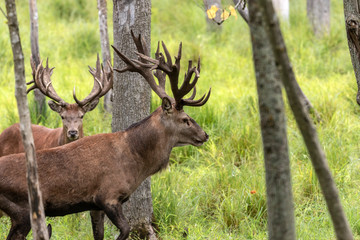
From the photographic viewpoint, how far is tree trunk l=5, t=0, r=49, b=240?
3.89 metres

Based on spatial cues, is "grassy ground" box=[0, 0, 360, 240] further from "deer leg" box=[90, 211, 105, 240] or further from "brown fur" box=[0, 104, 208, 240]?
"brown fur" box=[0, 104, 208, 240]

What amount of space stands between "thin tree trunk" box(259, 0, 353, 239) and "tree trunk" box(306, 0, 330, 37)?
410 inches

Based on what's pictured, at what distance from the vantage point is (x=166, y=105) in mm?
5793

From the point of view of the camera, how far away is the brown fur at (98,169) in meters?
5.18

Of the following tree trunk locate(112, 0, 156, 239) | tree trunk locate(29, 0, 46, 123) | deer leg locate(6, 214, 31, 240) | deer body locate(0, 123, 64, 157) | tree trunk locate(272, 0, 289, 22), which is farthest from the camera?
tree trunk locate(272, 0, 289, 22)

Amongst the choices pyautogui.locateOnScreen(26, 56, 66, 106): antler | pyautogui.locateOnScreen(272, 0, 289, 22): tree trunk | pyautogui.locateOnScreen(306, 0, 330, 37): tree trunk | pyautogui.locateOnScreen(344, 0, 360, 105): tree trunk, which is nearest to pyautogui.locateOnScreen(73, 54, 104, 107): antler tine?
pyautogui.locateOnScreen(26, 56, 66, 106): antler

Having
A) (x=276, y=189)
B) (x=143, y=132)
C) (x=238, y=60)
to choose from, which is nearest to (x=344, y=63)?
(x=238, y=60)

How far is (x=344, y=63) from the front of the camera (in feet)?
39.0

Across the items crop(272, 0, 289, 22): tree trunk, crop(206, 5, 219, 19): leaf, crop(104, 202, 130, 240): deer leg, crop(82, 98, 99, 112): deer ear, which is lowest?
crop(104, 202, 130, 240): deer leg

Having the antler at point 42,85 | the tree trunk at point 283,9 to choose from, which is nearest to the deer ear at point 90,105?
the antler at point 42,85

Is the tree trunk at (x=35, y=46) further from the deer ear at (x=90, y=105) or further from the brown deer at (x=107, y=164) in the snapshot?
the brown deer at (x=107, y=164)

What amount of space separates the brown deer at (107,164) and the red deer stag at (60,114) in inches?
65.1

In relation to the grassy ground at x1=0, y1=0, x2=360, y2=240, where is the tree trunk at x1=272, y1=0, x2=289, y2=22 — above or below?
above

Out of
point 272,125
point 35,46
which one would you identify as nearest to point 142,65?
point 272,125
